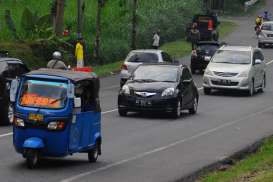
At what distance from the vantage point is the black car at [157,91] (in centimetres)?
2503

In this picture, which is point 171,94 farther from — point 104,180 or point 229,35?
point 229,35

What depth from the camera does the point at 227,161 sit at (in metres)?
17.0

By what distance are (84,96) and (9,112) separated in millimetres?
6935

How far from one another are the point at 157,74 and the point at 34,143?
12.1 meters

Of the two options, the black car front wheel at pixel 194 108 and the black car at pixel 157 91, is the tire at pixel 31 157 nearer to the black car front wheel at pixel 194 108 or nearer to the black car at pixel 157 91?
the black car at pixel 157 91

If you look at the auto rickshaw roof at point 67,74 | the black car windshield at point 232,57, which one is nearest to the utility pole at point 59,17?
the black car windshield at point 232,57

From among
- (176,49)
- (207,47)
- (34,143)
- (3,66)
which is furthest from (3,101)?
(176,49)

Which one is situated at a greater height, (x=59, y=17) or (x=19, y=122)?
(x=59, y=17)

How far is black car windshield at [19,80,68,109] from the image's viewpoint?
1480 cm

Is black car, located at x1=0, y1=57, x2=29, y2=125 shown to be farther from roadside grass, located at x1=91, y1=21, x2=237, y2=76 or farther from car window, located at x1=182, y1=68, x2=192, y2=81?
roadside grass, located at x1=91, y1=21, x2=237, y2=76

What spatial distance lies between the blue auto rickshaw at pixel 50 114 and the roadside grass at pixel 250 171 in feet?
7.45

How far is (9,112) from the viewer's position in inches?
870

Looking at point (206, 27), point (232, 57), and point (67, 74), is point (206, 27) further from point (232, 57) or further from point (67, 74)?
point (67, 74)

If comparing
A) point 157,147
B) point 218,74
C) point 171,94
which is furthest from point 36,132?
point 218,74
